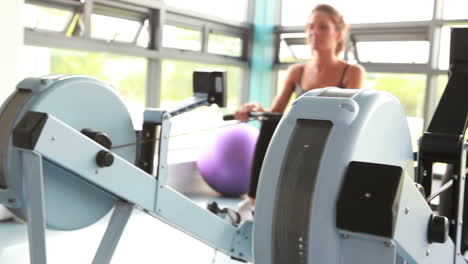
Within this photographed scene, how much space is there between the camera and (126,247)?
328cm

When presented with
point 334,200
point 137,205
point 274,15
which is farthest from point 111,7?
point 334,200

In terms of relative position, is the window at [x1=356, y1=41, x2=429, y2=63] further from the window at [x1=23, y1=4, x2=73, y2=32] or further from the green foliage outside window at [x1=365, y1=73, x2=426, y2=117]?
the window at [x1=23, y1=4, x2=73, y2=32]

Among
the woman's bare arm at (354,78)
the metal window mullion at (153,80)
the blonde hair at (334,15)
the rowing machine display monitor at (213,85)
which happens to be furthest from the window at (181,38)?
the rowing machine display monitor at (213,85)

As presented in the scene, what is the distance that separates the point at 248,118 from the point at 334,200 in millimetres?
1512

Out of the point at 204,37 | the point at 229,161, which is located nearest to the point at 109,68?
the point at 204,37

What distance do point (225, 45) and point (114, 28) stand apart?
5.13 feet

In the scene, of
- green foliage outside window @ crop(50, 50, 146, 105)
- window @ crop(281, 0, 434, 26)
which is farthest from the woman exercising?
window @ crop(281, 0, 434, 26)

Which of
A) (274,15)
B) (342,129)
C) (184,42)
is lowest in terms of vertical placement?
(342,129)

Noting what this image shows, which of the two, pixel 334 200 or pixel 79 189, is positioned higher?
pixel 334 200

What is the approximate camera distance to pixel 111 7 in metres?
4.38

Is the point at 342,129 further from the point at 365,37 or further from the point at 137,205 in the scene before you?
the point at 365,37

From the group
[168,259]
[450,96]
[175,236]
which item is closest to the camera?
[450,96]

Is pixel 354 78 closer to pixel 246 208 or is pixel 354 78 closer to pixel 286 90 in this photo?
pixel 286 90

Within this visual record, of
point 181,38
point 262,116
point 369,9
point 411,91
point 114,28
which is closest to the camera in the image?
point 262,116
